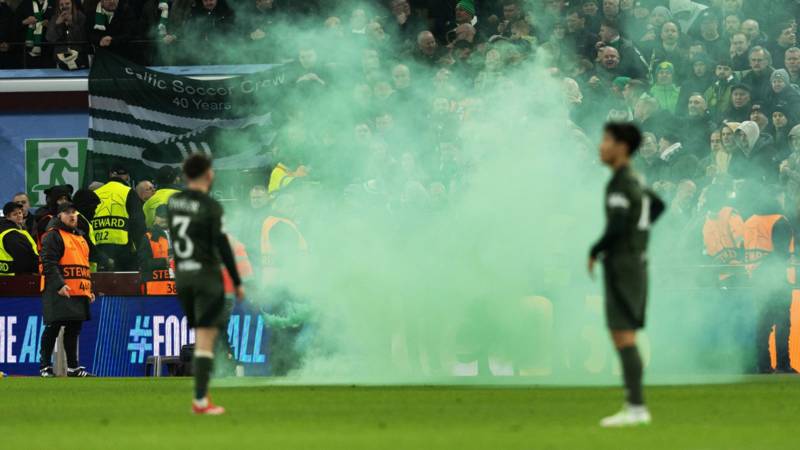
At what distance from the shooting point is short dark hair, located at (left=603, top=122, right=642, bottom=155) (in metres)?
10.5

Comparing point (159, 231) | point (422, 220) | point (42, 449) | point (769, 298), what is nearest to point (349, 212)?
point (422, 220)

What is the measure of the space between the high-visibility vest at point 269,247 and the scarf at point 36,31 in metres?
9.56

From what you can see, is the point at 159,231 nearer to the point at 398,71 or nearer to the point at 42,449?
the point at 398,71

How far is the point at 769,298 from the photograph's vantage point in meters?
18.3

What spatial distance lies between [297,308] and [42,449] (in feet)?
30.9

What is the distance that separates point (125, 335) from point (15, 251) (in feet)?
6.91

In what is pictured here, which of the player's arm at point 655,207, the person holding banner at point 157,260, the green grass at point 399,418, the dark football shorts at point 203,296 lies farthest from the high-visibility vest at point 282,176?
the player's arm at point 655,207

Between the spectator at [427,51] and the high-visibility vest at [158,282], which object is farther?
the high-visibility vest at [158,282]

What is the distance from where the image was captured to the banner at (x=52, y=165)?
2738 cm

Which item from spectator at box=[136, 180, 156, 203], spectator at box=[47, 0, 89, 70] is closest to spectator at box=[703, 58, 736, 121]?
spectator at box=[136, 180, 156, 203]

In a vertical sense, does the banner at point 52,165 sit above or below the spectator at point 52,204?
above

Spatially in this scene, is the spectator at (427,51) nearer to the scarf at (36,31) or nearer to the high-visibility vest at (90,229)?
the high-visibility vest at (90,229)

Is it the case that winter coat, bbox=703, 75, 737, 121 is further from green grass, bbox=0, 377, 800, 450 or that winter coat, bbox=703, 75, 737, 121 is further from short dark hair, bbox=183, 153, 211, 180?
short dark hair, bbox=183, 153, 211, 180

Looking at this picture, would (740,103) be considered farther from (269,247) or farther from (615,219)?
(615,219)
